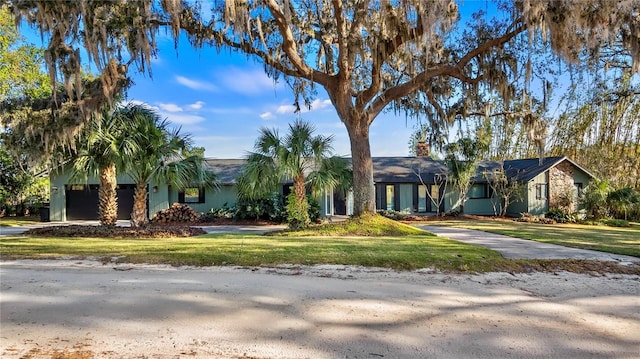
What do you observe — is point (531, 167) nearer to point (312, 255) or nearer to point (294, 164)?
point (294, 164)

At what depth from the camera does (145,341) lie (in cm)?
336

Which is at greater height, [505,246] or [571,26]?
[571,26]

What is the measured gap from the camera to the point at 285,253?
7621mm

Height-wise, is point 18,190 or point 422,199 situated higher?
point 18,190

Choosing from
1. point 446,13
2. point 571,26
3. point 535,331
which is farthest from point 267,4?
point 535,331

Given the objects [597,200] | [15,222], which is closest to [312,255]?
[15,222]

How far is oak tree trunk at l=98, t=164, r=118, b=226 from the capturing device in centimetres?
1230

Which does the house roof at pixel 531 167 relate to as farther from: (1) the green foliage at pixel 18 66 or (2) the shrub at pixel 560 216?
(1) the green foliage at pixel 18 66

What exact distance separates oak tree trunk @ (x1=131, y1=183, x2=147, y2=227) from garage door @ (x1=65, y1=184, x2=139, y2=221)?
797 centimetres

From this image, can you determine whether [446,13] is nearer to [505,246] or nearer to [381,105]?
[381,105]

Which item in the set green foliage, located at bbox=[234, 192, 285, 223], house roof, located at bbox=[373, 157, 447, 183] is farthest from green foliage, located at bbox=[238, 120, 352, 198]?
house roof, located at bbox=[373, 157, 447, 183]

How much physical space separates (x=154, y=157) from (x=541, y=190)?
19.6m

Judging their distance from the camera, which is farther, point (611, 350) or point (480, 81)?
point (480, 81)

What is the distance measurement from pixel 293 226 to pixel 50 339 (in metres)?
9.64
